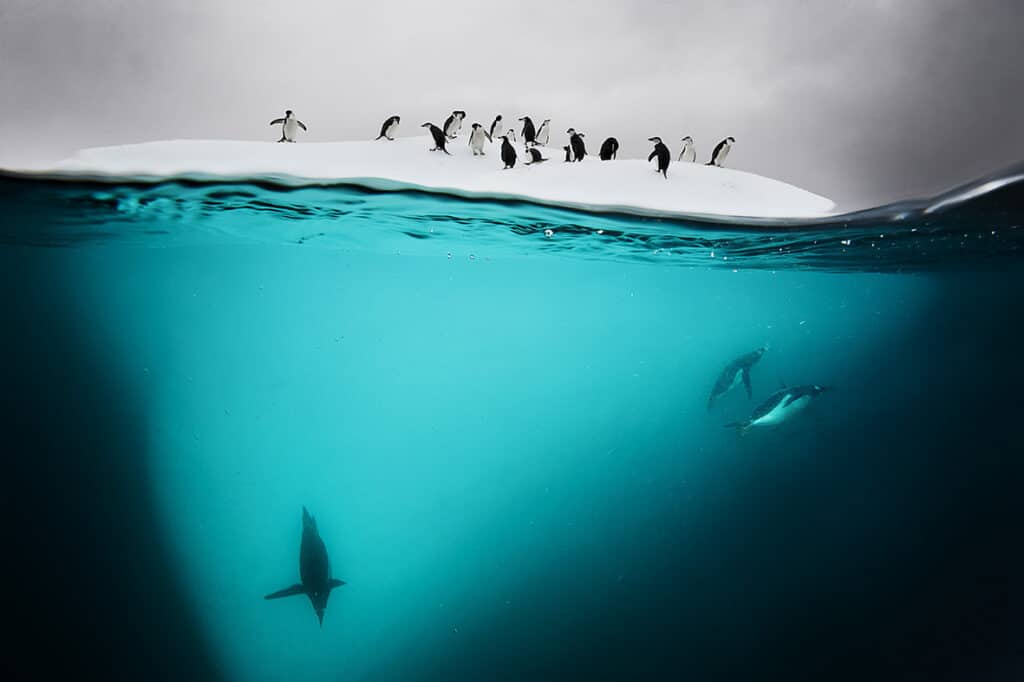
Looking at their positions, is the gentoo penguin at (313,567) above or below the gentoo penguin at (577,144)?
below

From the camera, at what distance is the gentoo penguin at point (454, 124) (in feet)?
13.0

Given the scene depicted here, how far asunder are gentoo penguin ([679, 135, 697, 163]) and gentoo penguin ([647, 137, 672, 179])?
0.40ft

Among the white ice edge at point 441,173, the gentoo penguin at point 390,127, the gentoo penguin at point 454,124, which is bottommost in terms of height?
the white ice edge at point 441,173

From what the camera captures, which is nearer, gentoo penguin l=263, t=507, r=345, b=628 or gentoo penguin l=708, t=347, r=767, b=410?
gentoo penguin l=263, t=507, r=345, b=628

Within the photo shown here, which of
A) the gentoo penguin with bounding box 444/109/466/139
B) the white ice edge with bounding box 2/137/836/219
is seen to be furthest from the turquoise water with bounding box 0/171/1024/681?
the gentoo penguin with bounding box 444/109/466/139

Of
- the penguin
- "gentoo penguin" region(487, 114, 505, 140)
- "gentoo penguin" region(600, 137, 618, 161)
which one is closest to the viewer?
"gentoo penguin" region(487, 114, 505, 140)

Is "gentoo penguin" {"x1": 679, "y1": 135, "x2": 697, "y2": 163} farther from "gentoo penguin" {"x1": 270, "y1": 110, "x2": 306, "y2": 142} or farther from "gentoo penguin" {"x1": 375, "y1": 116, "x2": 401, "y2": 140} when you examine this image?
"gentoo penguin" {"x1": 270, "y1": 110, "x2": 306, "y2": 142}

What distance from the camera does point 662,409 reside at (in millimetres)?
16938

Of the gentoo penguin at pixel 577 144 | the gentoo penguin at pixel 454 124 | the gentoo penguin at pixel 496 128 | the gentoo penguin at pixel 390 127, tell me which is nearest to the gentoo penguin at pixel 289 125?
the gentoo penguin at pixel 390 127

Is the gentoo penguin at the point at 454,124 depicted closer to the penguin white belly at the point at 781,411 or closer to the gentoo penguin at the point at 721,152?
the gentoo penguin at the point at 721,152

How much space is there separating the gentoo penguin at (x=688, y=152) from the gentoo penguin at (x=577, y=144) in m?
0.81

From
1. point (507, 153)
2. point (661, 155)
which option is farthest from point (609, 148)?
point (507, 153)

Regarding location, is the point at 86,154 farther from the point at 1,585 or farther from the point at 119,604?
the point at 1,585

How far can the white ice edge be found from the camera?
4527 mm
